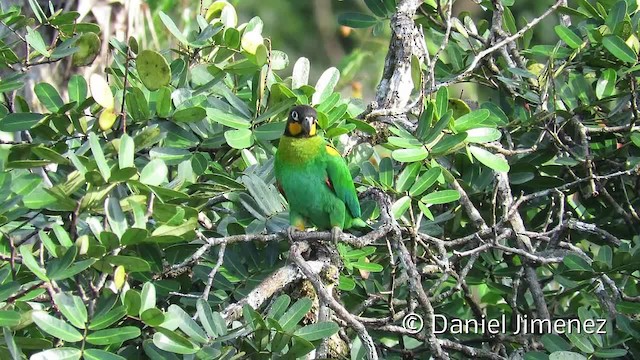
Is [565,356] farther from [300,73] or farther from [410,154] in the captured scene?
[300,73]

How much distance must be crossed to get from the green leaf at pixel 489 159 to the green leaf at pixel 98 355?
1.46m

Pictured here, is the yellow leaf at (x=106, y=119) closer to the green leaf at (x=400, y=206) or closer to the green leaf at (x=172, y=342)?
the green leaf at (x=172, y=342)

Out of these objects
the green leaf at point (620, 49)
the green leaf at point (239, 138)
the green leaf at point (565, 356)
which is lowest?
the green leaf at point (565, 356)

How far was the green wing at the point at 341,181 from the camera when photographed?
10.4 ft

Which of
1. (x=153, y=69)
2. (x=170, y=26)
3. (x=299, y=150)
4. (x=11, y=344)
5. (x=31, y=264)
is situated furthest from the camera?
(x=299, y=150)

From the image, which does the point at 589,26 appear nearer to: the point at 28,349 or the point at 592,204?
the point at 592,204

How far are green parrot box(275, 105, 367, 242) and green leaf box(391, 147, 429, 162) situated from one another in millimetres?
415

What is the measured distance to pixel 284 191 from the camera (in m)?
3.45

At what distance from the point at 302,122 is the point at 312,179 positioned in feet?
1.07

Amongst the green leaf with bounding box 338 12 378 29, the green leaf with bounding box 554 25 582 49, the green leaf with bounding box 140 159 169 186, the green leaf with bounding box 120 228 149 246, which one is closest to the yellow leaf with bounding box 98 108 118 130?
the green leaf with bounding box 140 159 169 186

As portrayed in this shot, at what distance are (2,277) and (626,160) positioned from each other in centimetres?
239

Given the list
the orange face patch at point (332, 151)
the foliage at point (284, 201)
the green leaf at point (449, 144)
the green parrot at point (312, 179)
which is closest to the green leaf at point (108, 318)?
the foliage at point (284, 201)

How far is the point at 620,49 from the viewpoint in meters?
3.18

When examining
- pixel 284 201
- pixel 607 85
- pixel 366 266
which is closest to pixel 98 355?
pixel 366 266
